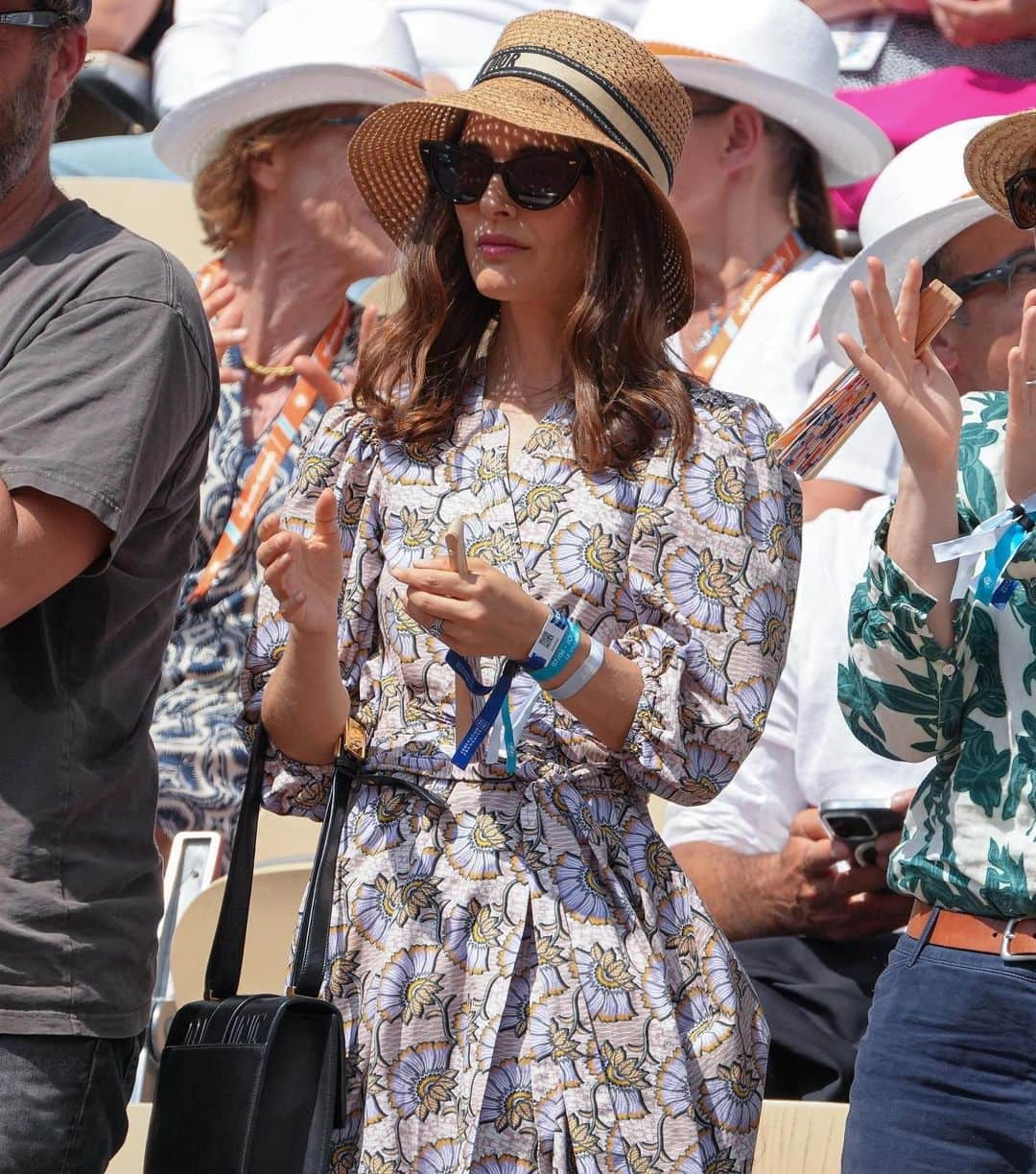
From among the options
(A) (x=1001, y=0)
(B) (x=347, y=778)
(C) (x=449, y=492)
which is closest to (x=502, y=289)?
(C) (x=449, y=492)

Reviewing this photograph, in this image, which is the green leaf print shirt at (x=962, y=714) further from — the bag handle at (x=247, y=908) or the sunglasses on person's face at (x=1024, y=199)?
the bag handle at (x=247, y=908)

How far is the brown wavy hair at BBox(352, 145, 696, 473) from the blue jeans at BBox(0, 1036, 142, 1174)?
0.95 m

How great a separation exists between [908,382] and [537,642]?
0.58 metres

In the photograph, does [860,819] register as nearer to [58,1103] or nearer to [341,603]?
[341,603]

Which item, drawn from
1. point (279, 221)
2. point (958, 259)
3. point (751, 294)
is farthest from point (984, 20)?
point (279, 221)

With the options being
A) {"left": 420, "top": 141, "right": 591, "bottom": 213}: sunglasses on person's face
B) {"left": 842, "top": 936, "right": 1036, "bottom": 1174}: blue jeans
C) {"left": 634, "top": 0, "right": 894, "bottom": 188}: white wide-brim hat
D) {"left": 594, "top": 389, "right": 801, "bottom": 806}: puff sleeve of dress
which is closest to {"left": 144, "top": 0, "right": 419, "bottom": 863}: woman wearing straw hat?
{"left": 634, "top": 0, "right": 894, "bottom": 188}: white wide-brim hat

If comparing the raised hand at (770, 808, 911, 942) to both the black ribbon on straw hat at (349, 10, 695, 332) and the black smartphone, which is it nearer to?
the black smartphone

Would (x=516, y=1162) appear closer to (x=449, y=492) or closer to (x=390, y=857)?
(x=390, y=857)

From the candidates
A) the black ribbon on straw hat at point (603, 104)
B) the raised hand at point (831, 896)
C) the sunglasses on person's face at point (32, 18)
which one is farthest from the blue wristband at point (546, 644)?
the raised hand at point (831, 896)

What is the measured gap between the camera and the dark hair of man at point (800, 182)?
4.70 m

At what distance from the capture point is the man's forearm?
3465 millimetres

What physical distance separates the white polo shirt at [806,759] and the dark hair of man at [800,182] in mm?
1140

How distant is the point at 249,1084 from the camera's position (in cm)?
211

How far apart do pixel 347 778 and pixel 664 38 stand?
2.82 meters
